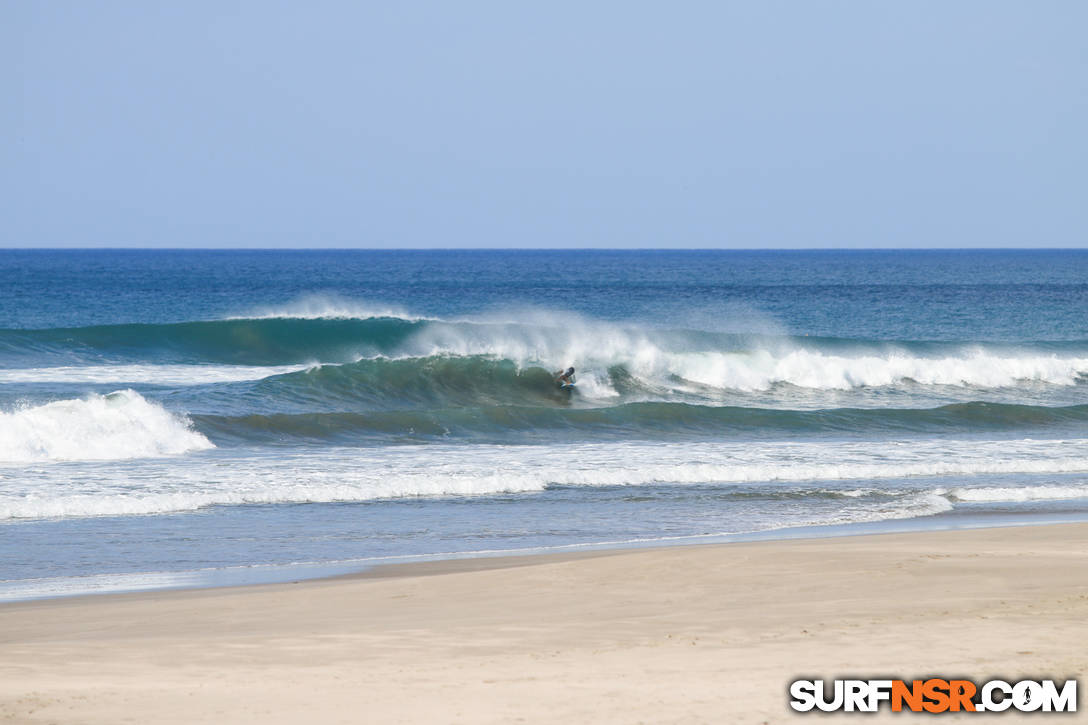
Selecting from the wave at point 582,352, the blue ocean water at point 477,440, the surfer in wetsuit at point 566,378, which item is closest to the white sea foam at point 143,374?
the blue ocean water at point 477,440

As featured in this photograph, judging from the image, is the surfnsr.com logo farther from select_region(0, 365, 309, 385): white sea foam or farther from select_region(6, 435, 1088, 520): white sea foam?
select_region(0, 365, 309, 385): white sea foam

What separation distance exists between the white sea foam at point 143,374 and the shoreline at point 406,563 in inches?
610

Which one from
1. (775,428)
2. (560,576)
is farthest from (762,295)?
(560,576)

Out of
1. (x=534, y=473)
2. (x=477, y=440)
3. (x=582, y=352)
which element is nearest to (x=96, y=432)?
(x=477, y=440)

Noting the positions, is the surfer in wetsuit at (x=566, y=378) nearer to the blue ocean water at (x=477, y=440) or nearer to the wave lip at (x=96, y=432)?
the blue ocean water at (x=477, y=440)

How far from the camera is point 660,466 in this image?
14844mm

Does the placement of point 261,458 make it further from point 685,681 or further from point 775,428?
point 685,681

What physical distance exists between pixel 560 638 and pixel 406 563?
313cm

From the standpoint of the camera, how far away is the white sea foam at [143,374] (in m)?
24.0

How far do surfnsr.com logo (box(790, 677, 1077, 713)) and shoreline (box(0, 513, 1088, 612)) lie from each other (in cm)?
429

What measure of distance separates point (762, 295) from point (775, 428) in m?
51.3

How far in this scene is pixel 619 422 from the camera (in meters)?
20.1

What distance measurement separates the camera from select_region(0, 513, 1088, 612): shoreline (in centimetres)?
849

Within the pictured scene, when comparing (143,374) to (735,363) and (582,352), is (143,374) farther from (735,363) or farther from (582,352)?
(735,363)
